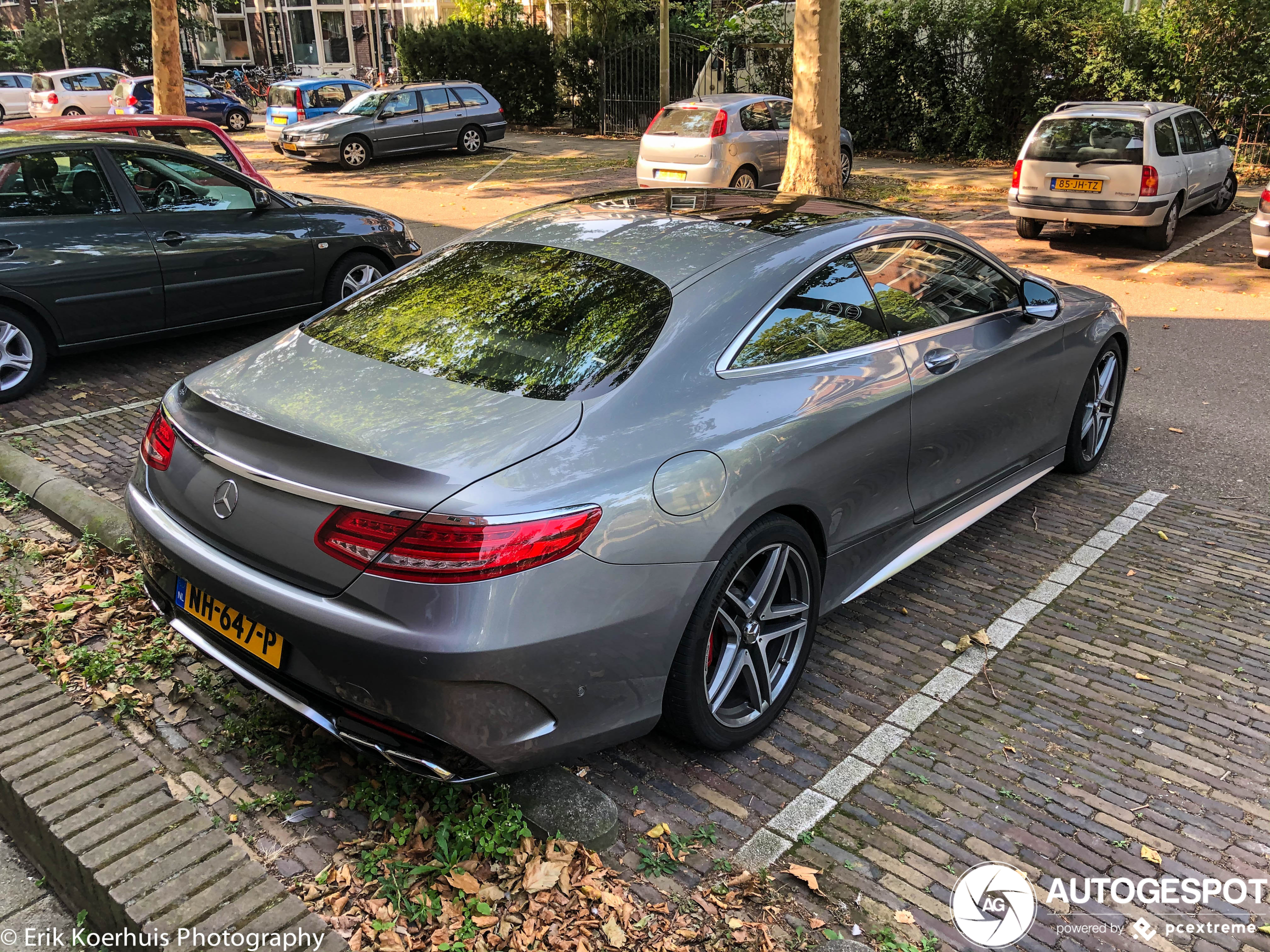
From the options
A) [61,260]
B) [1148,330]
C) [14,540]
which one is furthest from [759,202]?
[1148,330]

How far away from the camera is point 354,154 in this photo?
788 inches

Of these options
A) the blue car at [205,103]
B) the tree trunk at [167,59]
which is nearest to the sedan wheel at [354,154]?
the tree trunk at [167,59]

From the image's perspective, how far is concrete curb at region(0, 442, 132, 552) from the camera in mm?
4410

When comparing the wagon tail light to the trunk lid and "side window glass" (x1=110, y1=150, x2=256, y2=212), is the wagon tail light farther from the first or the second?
"side window glass" (x1=110, y1=150, x2=256, y2=212)

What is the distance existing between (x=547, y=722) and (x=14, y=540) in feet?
10.6

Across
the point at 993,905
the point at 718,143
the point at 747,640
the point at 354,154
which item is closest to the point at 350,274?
the point at 747,640

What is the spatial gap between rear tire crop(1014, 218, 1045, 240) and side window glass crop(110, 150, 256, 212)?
974 cm

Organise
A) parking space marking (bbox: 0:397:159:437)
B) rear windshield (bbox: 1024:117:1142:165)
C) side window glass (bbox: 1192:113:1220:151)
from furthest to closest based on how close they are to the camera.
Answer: side window glass (bbox: 1192:113:1220:151) < rear windshield (bbox: 1024:117:1142:165) < parking space marking (bbox: 0:397:159:437)

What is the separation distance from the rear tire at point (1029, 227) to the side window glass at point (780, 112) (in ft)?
14.4

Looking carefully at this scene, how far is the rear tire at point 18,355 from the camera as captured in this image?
6336mm

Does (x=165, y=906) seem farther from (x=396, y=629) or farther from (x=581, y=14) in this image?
(x=581, y=14)

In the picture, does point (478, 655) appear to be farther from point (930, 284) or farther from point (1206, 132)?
point (1206, 132)

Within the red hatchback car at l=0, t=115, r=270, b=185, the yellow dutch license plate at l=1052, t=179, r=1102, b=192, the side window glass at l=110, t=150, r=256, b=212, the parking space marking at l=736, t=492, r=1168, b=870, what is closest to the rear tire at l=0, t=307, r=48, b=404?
the side window glass at l=110, t=150, r=256, b=212

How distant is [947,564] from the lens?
A: 183 inches
